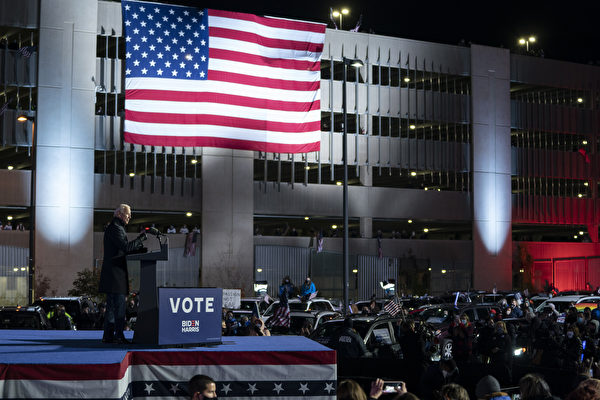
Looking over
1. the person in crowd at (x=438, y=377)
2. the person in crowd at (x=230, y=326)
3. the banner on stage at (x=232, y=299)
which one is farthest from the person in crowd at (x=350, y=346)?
the banner on stage at (x=232, y=299)

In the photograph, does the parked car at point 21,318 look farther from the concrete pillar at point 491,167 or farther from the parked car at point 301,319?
the concrete pillar at point 491,167

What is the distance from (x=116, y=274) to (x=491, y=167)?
166 ft

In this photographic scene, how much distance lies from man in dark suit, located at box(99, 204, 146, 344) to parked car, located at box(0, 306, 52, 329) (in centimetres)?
1051

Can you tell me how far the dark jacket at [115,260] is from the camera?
1102cm

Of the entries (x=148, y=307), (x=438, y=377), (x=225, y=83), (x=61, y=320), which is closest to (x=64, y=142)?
(x=225, y=83)

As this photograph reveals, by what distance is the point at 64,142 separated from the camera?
47.1m

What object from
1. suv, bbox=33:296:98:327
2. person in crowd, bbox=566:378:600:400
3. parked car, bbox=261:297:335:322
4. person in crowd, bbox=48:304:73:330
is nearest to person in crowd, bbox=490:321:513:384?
person in crowd, bbox=566:378:600:400

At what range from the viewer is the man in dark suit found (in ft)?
36.2

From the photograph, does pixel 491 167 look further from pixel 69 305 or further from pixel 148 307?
pixel 148 307

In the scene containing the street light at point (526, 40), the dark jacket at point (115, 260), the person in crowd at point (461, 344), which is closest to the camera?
the dark jacket at point (115, 260)

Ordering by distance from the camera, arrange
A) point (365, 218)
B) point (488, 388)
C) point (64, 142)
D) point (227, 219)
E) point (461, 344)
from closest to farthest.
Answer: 1. point (488, 388)
2. point (461, 344)
3. point (64, 142)
4. point (227, 219)
5. point (365, 218)

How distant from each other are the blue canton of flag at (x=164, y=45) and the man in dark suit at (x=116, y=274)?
2704 centimetres

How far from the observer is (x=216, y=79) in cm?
3666

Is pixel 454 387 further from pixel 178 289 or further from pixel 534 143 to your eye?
pixel 534 143
